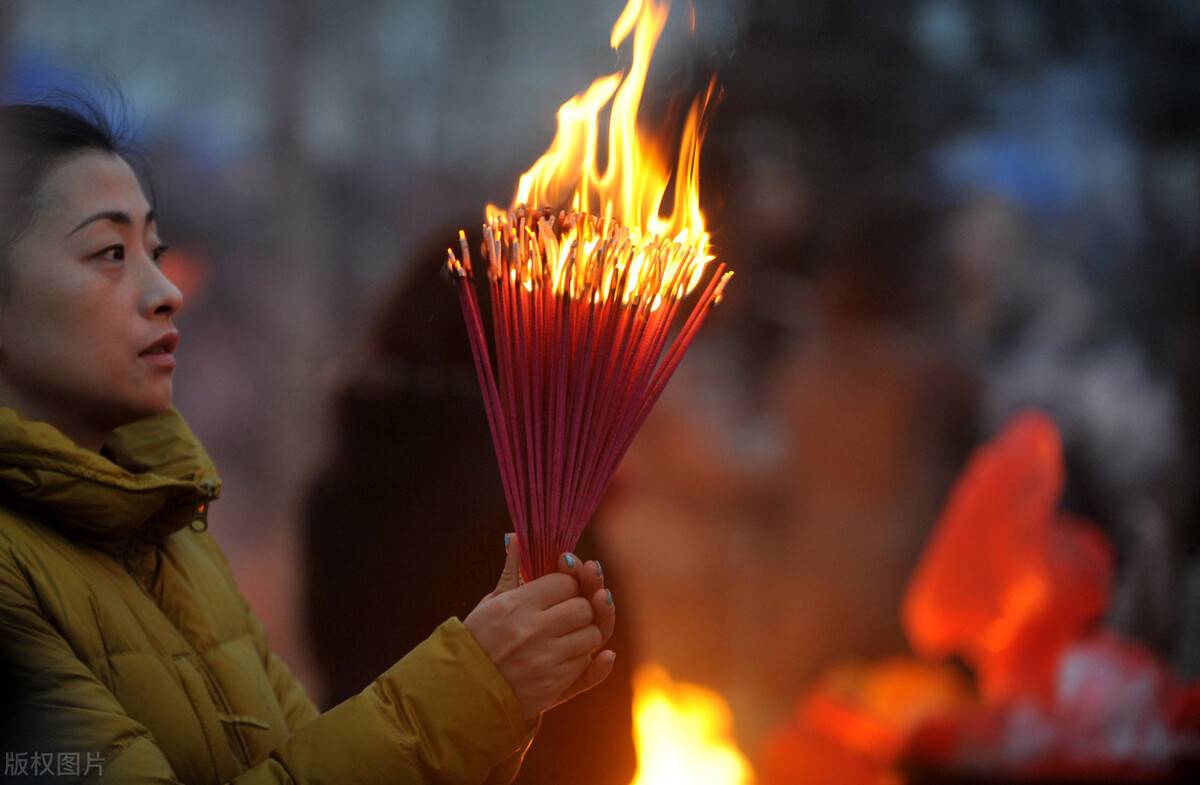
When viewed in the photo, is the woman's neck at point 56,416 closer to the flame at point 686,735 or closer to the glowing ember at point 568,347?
the glowing ember at point 568,347

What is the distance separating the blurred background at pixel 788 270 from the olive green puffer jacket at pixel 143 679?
1478 mm

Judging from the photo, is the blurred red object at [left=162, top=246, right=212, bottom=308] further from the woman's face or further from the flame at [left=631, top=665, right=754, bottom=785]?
the woman's face

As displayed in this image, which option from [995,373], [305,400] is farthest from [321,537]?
[995,373]

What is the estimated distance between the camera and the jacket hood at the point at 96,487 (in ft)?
3.82

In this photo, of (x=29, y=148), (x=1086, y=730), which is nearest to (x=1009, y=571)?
(x=1086, y=730)

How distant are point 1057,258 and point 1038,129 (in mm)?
432

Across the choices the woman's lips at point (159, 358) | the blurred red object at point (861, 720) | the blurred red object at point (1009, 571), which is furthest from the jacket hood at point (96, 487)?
the blurred red object at point (1009, 571)

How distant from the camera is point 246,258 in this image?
3.29 m

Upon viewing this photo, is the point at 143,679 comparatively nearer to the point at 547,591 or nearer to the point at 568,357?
the point at 547,591

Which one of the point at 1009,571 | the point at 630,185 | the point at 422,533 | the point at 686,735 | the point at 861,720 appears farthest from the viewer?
the point at 1009,571

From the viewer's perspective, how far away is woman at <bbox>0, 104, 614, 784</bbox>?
111cm

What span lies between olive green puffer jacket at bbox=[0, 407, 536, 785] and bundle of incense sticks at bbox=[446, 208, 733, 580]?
16 cm

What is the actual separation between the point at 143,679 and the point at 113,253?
423mm

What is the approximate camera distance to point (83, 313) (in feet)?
4.11
